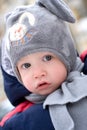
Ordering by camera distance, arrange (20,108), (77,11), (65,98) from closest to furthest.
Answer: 1. (65,98)
2. (20,108)
3. (77,11)

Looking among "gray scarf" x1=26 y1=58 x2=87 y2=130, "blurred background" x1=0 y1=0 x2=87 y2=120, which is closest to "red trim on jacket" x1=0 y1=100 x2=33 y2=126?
"gray scarf" x1=26 y1=58 x2=87 y2=130

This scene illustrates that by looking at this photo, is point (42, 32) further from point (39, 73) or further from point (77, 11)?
point (77, 11)

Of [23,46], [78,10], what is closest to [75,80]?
[23,46]

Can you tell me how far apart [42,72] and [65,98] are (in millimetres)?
95

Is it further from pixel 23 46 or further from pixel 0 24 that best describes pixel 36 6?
pixel 0 24

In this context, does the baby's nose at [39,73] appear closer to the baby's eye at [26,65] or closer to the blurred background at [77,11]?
the baby's eye at [26,65]

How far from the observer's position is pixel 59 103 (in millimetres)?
1100

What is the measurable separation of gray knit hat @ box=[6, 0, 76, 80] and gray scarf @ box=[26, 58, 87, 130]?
46mm

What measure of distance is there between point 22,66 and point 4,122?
0.18 metres

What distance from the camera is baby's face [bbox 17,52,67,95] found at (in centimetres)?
111

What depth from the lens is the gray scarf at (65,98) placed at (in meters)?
1.08

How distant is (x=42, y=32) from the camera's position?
1.13 meters

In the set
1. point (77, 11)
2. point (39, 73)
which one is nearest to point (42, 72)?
point (39, 73)

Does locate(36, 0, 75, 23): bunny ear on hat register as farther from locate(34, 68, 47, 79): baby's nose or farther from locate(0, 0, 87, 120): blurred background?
locate(0, 0, 87, 120): blurred background
